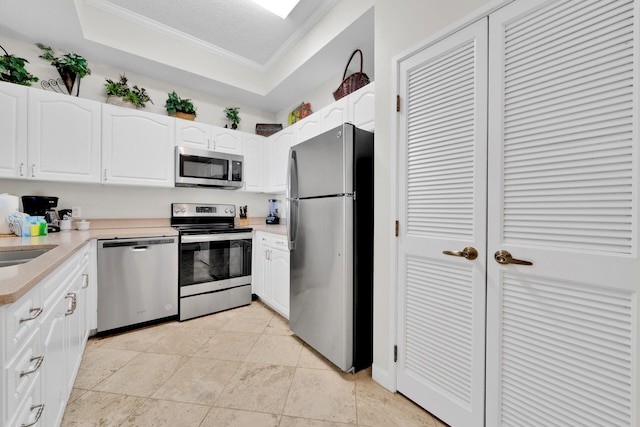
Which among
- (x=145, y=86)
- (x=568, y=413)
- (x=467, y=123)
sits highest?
(x=145, y=86)

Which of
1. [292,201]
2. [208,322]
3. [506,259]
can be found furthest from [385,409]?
[208,322]

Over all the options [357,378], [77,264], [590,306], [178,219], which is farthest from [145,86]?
[590,306]

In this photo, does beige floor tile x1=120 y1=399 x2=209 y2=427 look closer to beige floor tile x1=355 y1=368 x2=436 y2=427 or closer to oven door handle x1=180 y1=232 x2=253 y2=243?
beige floor tile x1=355 y1=368 x2=436 y2=427

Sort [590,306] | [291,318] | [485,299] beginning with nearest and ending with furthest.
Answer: [590,306] → [485,299] → [291,318]

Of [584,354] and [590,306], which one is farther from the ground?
[590,306]

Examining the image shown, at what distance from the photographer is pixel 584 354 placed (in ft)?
3.05

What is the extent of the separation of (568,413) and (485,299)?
45 centimetres

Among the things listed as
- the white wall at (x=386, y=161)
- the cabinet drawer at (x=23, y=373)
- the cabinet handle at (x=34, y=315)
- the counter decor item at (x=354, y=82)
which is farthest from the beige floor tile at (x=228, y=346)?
the counter decor item at (x=354, y=82)

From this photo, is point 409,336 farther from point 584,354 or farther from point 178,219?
point 178,219

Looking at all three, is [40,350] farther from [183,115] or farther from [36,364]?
[183,115]

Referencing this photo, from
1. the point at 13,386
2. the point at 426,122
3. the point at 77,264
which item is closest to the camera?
the point at 13,386

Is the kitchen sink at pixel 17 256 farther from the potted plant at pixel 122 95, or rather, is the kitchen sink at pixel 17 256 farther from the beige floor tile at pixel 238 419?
the potted plant at pixel 122 95

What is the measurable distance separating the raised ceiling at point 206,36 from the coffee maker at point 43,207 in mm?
1458

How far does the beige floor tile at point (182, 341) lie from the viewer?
2.05 meters
